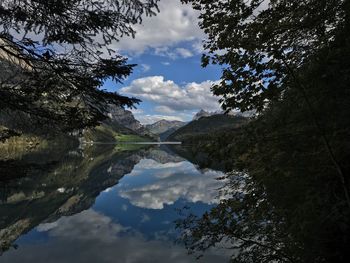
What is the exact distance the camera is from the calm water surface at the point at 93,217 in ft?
85.3

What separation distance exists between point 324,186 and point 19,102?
7.80 m

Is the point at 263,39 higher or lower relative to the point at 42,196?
higher

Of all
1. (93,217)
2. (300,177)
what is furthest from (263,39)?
(93,217)

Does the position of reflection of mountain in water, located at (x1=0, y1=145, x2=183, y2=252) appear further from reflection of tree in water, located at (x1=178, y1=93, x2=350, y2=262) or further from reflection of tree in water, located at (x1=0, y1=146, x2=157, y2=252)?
reflection of tree in water, located at (x1=178, y1=93, x2=350, y2=262)

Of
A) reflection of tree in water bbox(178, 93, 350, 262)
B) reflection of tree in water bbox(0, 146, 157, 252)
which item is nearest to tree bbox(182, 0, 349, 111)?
reflection of tree in water bbox(178, 93, 350, 262)

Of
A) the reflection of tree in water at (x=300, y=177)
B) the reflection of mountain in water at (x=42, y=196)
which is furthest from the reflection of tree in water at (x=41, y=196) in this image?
the reflection of tree in water at (x=300, y=177)

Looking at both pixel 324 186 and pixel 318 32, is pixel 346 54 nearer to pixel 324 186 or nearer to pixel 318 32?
pixel 318 32

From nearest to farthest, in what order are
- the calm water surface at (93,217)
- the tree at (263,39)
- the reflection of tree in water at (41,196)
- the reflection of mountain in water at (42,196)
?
the tree at (263,39), the reflection of tree in water at (41,196), the reflection of mountain in water at (42,196), the calm water surface at (93,217)

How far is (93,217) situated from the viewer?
140ft

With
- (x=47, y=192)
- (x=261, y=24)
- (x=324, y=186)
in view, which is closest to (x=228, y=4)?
(x=261, y=24)

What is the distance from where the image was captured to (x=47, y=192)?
6153 cm

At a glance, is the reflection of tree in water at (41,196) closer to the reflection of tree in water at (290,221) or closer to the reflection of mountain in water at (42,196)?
the reflection of mountain in water at (42,196)

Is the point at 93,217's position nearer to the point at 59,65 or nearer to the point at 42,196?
the point at 42,196

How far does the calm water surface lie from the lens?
26.0 meters
